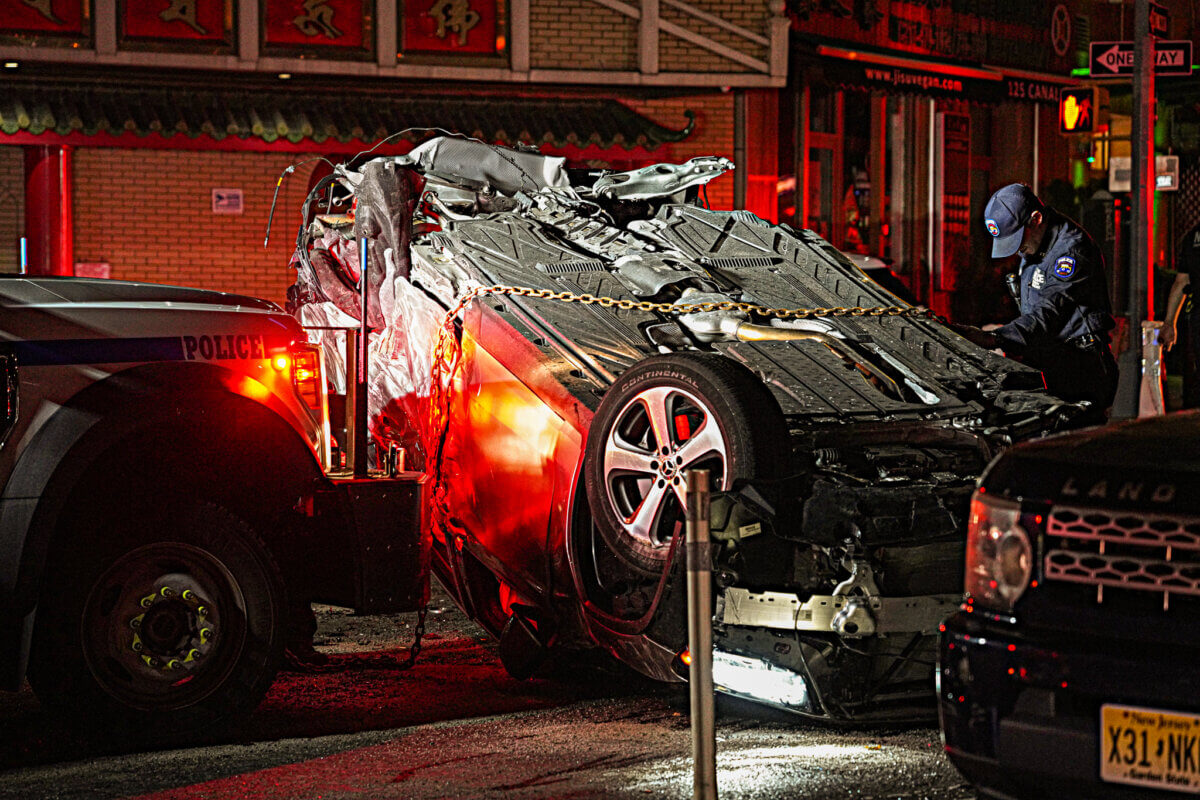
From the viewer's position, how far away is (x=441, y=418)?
6656mm

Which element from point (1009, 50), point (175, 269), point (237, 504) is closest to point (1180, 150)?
point (1009, 50)

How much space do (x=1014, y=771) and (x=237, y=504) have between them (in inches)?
118

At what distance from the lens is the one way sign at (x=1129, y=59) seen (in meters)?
16.2

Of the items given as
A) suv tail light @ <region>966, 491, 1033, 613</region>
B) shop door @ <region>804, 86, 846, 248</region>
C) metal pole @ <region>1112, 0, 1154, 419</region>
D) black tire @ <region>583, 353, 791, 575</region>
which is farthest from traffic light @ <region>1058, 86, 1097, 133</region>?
suv tail light @ <region>966, 491, 1033, 613</region>

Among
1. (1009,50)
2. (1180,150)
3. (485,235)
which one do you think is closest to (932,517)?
(485,235)

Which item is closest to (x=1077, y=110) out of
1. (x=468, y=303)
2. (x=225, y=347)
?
(x=468, y=303)

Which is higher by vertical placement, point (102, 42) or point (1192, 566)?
point (102, 42)

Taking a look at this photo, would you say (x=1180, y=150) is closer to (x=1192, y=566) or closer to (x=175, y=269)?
(x=175, y=269)

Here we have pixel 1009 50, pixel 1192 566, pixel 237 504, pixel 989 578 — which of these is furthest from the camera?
pixel 1009 50

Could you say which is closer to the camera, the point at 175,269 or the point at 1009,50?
the point at 175,269

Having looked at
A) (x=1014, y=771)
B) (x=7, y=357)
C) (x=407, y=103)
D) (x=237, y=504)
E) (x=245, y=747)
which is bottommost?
(x=245, y=747)

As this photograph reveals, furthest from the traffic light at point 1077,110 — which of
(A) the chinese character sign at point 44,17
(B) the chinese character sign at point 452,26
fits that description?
(A) the chinese character sign at point 44,17

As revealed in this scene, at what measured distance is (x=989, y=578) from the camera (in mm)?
3930

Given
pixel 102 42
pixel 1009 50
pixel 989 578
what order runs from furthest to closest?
pixel 1009 50
pixel 102 42
pixel 989 578
